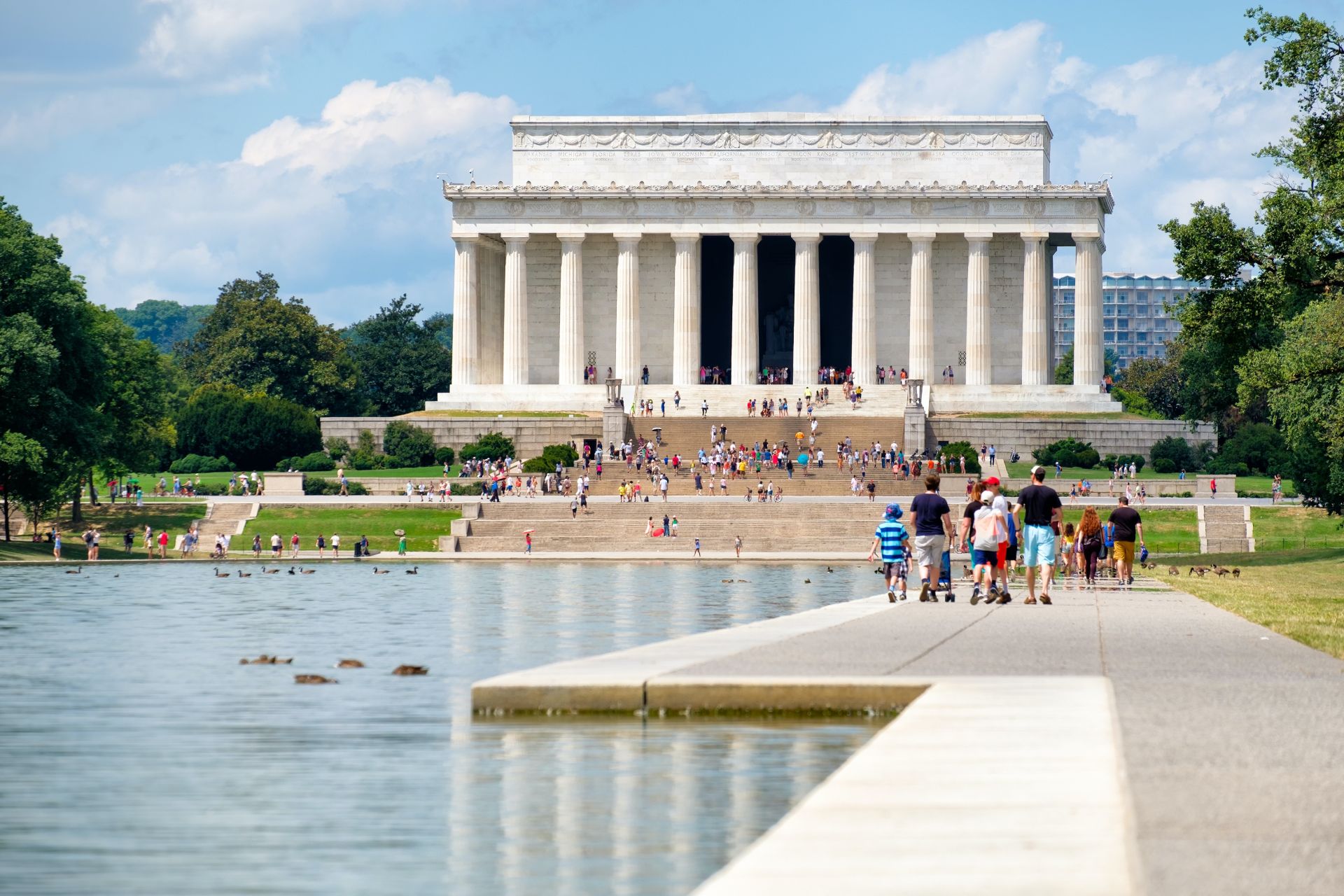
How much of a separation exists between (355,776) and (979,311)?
10571cm

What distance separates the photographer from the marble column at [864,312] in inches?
4688

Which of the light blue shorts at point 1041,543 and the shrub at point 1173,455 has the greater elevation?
the shrub at point 1173,455

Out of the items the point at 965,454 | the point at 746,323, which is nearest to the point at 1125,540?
the point at 965,454

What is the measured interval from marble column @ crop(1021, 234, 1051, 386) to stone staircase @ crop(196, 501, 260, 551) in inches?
2132

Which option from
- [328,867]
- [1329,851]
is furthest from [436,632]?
[1329,851]

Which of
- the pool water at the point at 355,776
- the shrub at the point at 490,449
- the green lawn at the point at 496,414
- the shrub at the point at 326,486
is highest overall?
the green lawn at the point at 496,414

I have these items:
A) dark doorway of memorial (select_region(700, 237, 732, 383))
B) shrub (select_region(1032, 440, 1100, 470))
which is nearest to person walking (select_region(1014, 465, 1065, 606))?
shrub (select_region(1032, 440, 1100, 470))

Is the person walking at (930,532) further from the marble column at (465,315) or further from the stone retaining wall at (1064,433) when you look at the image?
the marble column at (465,315)

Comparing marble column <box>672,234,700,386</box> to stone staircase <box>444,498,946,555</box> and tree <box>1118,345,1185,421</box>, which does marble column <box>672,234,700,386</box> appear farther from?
tree <box>1118,345,1185,421</box>

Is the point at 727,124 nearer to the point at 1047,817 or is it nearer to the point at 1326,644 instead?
the point at 1326,644

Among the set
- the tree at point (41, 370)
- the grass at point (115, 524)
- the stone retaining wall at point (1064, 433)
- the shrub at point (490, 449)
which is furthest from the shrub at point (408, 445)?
the tree at point (41, 370)

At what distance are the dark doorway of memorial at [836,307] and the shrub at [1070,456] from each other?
26.8 metres

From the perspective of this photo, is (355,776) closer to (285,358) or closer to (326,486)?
(326,486)

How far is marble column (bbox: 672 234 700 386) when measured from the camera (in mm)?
120000
